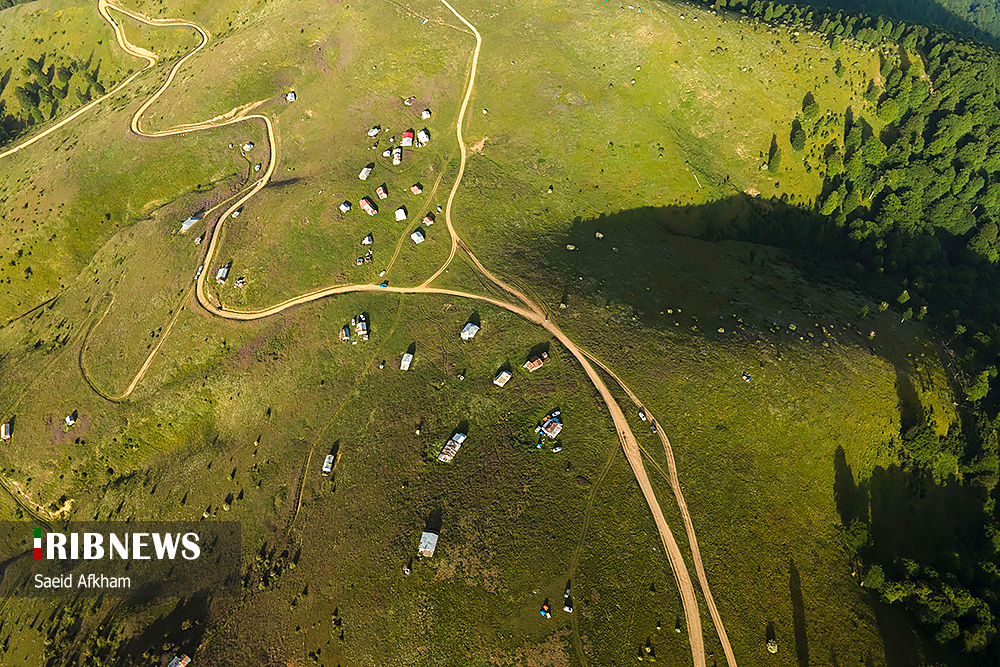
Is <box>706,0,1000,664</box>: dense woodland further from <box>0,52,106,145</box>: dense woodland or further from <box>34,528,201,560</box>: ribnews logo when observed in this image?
<box>0,52,106,145</box>: dense woodland

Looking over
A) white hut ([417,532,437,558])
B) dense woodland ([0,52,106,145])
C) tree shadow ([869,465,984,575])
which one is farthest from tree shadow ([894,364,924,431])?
dense woodland ([0,52,106,145])

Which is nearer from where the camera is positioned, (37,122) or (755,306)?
(755,306)

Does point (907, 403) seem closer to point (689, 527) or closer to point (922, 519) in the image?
point (922, 519)

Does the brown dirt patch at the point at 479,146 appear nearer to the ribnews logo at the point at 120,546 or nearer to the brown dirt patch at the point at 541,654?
the brown dirt patch at the point at 541,654

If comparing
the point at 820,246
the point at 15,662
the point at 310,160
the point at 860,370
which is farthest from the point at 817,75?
the point at 15,662

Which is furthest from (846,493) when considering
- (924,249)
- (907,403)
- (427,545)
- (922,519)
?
(924,249)

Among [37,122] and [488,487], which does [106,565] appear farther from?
[37,122]
